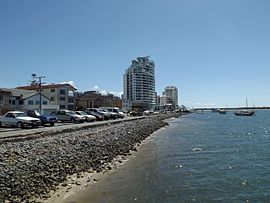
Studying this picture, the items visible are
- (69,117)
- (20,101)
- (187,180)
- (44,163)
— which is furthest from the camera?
(20,101)

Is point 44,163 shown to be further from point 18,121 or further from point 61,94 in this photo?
point 61,94

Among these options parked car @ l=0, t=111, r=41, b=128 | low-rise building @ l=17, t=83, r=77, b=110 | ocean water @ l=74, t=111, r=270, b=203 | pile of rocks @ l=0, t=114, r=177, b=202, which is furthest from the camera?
low-rise building @ l=17, t=83, r=77, b=110

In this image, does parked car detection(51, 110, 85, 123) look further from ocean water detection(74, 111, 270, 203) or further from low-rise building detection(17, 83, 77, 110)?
low-rise building detection(17, 83, 77, 110)

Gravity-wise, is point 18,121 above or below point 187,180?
above

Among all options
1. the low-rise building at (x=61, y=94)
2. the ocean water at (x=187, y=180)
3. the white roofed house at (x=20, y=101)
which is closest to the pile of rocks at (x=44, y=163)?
the ocean water at (x=187, y=180)

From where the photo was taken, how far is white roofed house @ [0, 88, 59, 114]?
238 feet

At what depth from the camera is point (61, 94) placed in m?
102

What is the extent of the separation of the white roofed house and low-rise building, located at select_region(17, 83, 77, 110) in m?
10.3

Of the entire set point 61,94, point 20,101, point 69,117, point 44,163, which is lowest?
point 44,163

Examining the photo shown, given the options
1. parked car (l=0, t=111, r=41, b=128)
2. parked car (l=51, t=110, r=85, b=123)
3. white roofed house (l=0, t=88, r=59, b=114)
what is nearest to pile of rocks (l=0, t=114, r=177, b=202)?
parked car (l=0, t=111, r=41, b=128)

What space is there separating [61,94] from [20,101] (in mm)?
23688

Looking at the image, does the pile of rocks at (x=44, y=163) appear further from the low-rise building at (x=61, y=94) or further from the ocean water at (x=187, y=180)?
the low-rise building at (x=61, y=94)

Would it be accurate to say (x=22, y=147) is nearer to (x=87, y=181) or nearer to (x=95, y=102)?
(x=87, y=181)

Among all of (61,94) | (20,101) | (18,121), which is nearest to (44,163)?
(18,121)
